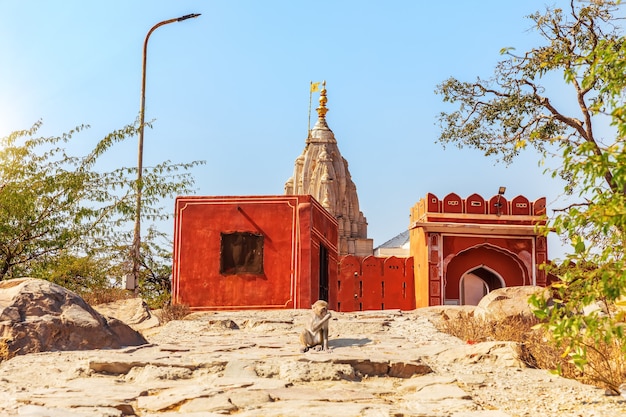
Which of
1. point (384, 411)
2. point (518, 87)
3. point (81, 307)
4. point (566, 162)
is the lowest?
point (384, 411)

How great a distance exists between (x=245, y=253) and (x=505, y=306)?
26.8ft

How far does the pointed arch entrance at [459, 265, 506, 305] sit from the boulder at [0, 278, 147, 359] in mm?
20425

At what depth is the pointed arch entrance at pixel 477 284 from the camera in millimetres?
30416

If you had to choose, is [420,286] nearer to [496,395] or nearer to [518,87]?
[518,87]

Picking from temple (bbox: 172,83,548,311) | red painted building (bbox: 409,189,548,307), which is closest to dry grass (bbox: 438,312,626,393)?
temple (bbox: 172,83,548,311)

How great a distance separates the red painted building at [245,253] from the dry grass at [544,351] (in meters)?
6.30

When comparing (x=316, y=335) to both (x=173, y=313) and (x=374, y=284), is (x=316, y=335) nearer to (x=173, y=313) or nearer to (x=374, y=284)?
(x=173, y=313)


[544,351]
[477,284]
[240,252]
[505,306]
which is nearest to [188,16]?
[240,252]

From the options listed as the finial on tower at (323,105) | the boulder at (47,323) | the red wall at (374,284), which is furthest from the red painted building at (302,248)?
the finial on tower at (323,105)

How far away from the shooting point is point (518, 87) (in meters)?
20.9

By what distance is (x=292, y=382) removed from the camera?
8.34 metres

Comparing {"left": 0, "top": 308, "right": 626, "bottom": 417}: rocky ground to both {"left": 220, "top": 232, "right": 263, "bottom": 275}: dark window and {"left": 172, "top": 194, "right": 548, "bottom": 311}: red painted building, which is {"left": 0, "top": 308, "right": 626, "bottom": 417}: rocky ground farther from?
{"left": 220, "top": 232, "right": 263, "bottom": 275}: dark window

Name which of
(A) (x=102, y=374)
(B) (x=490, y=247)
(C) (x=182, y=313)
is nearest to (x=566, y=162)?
(A) (x=102, y=374)

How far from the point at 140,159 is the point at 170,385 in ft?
41.3
